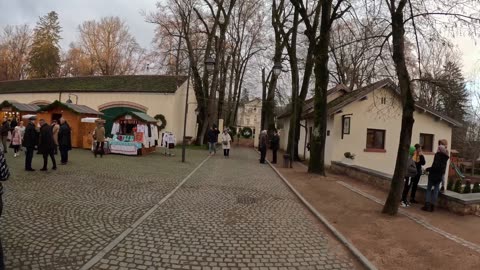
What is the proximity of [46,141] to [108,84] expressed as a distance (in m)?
22.6

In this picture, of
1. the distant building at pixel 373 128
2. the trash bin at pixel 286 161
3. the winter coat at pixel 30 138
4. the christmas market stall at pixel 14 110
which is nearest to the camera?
the winter coat at pixel 30 138

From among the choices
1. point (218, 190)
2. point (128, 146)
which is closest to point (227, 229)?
point (218, 190)

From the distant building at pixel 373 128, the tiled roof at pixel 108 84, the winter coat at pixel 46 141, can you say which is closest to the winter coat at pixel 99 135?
the winter coat at pixel 46 141

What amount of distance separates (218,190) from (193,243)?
193 inches

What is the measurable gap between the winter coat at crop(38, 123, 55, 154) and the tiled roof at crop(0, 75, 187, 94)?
748 inches

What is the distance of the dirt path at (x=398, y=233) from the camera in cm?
528

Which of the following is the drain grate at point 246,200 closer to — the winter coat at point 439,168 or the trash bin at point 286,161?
the winter coat at point 439,168

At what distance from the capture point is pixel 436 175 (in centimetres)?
882

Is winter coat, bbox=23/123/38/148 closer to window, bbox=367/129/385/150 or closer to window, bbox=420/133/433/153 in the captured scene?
window, bbox=367/129/385/150

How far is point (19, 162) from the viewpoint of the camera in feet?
44.4

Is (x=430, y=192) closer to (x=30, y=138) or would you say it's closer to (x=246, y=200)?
(x=246, y=200)

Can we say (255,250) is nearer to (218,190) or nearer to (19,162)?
(218,190)

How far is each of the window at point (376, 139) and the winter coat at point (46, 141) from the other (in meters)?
16.9

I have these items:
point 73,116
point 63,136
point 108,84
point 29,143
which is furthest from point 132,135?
point 108,84
